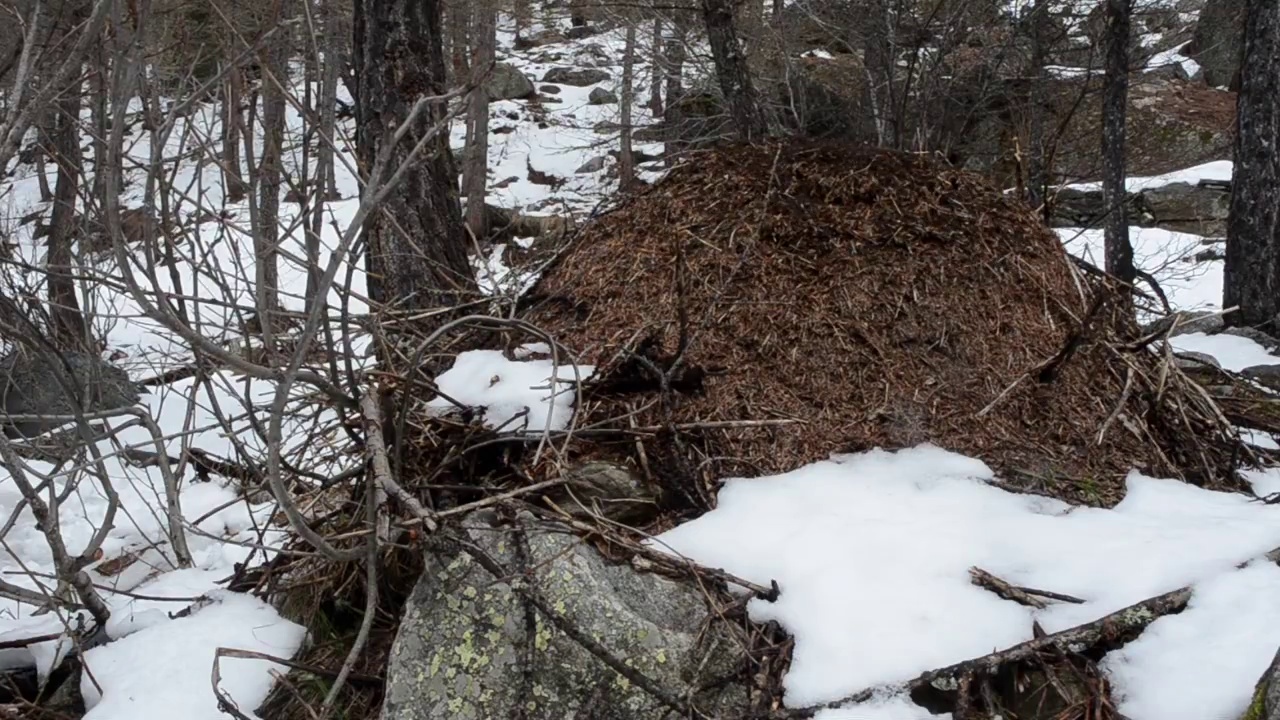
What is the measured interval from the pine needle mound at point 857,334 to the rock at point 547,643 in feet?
1.65

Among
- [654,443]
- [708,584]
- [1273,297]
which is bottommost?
[1273,297]

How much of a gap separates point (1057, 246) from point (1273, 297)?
18.7 feet

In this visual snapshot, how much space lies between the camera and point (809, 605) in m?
2.14

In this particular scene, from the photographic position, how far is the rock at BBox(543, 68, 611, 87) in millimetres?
23641

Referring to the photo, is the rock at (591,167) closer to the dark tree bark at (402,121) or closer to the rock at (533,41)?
the rock at (533,41)

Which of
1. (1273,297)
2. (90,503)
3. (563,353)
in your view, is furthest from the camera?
(1273,297)

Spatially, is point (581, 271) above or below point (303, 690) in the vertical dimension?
above

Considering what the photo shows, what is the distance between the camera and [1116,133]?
9.03 metres

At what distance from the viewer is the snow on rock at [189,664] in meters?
2.46

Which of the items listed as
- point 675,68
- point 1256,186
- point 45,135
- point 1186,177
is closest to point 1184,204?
point 1186,177

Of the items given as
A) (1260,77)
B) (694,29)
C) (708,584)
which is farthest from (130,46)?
(1260,77)

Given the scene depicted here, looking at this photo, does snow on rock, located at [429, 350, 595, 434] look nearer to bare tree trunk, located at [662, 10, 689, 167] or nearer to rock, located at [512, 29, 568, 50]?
bare tree trunk, located at [662, 10, 689, 167]

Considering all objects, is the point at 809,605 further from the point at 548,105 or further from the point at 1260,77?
the point at 548,105

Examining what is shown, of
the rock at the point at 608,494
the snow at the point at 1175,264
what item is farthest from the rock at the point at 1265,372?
the snow at the point at 1175,264
